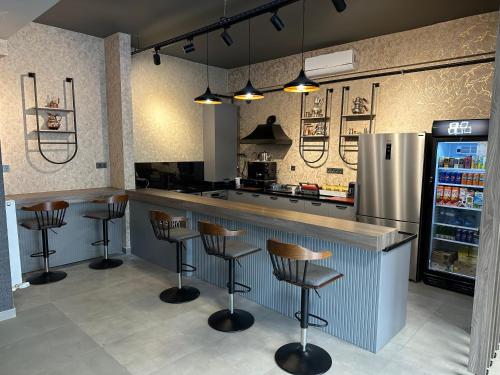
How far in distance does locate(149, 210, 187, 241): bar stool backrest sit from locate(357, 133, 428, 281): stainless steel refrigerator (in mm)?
2317

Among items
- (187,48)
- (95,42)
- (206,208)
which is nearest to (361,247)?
(206,208)

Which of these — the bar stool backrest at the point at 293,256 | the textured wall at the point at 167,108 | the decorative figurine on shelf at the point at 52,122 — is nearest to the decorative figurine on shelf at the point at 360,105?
the textured wall at the point at 167,108

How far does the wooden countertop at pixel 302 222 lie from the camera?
2459 millimetres

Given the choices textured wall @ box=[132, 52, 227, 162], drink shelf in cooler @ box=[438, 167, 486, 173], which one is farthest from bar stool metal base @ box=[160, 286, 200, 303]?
drink shelf in cooler @ box=[438, 167, 486, 173]

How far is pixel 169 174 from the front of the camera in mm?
5773

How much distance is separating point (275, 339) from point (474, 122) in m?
2.93

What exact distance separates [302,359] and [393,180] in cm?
245

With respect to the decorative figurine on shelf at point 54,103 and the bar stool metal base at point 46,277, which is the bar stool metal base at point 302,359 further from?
the decorative figurine on shelf at point 54,103

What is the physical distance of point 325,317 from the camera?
289 centimetres

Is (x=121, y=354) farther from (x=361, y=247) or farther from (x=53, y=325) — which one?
(x=361, y=247)

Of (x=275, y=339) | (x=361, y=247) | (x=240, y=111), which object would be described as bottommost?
(x=275, y=339)

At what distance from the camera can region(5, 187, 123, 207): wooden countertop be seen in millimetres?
3949

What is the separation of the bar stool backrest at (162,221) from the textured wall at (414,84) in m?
2.80

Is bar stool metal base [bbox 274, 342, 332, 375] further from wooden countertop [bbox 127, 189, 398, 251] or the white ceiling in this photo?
the white ceiling
